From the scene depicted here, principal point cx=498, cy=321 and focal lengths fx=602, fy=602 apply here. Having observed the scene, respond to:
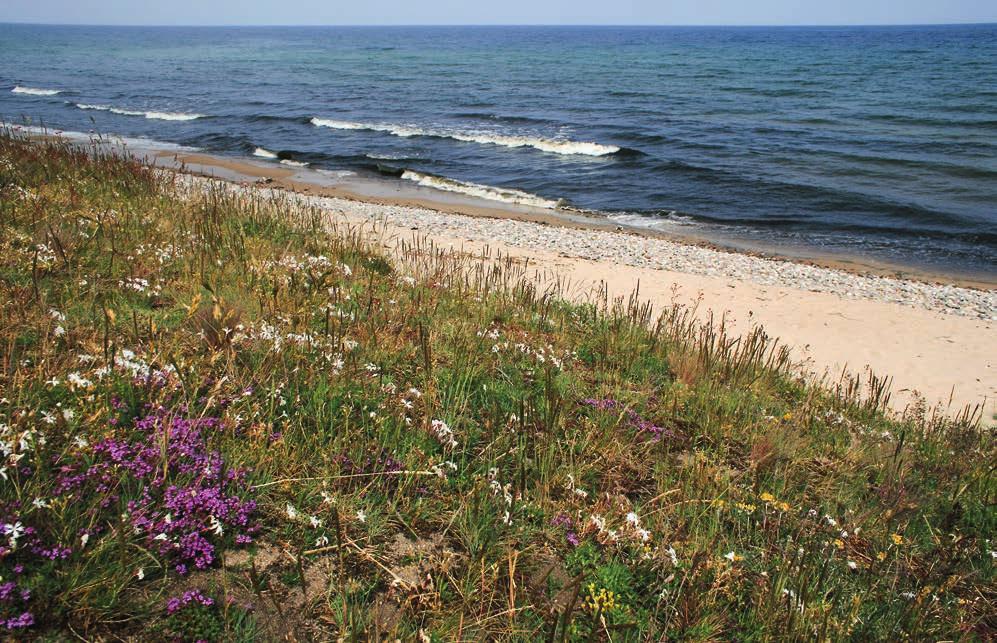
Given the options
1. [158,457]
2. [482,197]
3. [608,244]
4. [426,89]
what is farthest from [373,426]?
[426,89]

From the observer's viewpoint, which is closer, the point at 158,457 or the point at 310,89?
the point at 158,457

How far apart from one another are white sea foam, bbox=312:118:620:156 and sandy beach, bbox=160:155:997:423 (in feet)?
38.2

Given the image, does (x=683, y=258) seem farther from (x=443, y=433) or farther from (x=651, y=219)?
(x=443, y=433)

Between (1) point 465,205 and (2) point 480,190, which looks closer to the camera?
(1) point 465,205

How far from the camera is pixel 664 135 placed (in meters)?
34.0

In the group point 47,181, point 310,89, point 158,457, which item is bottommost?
point 158,457

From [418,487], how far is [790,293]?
12896mm

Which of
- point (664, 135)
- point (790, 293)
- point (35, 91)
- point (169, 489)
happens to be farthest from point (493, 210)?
point (35, 91)

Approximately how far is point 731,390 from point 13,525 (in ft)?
18.4

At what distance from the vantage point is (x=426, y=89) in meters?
56.1

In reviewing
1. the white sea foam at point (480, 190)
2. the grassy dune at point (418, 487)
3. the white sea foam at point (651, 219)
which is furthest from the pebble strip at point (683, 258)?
the grassy dune at point (418, 487)

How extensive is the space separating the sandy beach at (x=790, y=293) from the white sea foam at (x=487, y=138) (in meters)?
11.6

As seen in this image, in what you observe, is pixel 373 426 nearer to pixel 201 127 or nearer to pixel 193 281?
pixel 193 281

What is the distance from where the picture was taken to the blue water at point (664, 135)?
71.7ft
